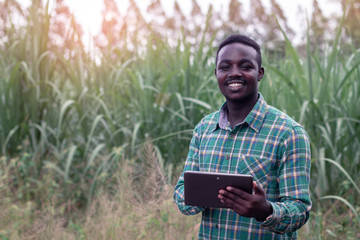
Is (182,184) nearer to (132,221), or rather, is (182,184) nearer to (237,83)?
(237,83)

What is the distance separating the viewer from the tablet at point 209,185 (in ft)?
3.73

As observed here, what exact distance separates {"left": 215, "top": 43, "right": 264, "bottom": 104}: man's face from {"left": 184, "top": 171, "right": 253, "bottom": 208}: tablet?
30 centimetres

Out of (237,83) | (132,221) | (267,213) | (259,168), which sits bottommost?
(132,221)

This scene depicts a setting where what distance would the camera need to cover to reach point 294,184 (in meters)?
1.25

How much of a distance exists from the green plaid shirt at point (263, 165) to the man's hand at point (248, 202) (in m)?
0.04

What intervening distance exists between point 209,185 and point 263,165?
0.20 m

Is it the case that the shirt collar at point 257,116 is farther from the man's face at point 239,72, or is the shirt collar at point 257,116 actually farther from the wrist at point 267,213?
the wrist at point 267,213

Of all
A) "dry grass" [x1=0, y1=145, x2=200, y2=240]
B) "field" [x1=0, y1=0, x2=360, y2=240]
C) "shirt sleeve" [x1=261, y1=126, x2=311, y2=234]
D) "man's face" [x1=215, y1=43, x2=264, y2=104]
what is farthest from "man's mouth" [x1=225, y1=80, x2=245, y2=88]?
"field" [x1=0, y1=0, x2=360, y2=240]

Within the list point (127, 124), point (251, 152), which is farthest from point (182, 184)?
point (127, 124)

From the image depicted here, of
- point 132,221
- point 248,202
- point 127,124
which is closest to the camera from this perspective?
point 248,202

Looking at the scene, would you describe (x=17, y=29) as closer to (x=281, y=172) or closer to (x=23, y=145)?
(x=23, y=145)

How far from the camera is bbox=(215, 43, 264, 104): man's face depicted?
1.36 metres

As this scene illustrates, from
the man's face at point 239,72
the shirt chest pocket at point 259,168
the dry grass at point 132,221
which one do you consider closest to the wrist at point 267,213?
the shirt chest pocket at point 259,168

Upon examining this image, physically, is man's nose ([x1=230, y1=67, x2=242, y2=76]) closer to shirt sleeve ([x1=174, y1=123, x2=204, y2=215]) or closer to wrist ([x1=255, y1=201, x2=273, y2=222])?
shirt sleeve ([x1=174, y1=123, x2=204, y2=215])
